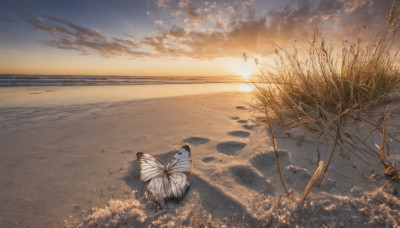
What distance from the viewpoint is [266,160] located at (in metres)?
1.55

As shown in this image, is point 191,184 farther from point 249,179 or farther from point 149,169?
point 249,179

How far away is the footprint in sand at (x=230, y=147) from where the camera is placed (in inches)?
70.0

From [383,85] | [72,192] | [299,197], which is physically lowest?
[72,192]

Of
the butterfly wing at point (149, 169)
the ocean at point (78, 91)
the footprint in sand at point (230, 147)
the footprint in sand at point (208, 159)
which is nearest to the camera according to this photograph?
the butterfly wing at point (149, 169)

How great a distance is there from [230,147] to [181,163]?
2.28ft

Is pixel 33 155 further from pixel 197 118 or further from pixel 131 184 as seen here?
pixel 197 118

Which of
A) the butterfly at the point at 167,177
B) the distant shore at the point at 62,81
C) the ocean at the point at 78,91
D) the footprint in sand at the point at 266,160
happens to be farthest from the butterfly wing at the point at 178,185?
the distant shore at the point at 62,81

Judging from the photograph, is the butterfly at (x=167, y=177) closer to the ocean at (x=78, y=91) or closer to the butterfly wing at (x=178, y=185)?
the butterfly wing at (x=178, y=185)

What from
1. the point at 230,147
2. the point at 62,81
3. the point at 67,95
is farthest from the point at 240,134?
the point at 62,81

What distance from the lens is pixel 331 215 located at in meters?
0.86

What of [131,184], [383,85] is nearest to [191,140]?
[131,184]

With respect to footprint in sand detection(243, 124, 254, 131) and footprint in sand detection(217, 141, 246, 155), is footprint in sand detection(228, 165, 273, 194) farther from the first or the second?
footprint in sand detection(243, 124, 254, 131)

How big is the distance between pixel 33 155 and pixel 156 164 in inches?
52.4

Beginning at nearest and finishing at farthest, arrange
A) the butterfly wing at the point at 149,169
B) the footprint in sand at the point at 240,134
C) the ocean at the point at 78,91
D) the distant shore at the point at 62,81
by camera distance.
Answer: the butterfly wing at the point at 149,169 → the footprint in sand at the point at 240,134 → the ocean at the point at 78,91 → the distant shore at the point at 62,81
